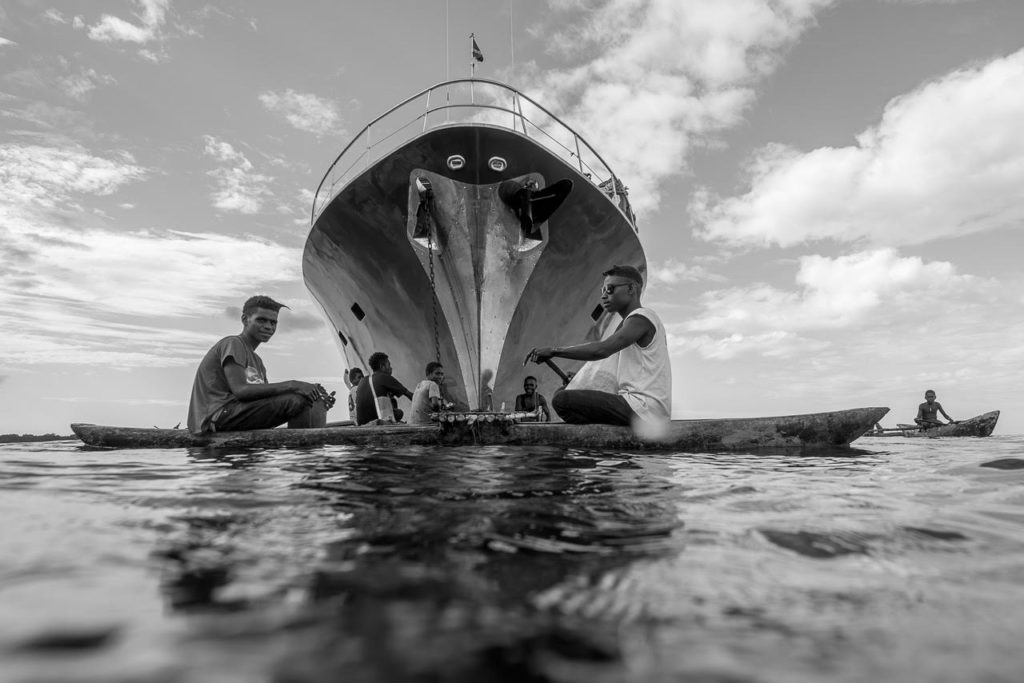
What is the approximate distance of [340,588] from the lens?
37.3 inches

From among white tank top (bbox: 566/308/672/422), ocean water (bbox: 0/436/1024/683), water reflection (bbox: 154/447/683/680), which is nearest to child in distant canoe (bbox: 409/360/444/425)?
white tank top (bbox: 566/308/672/422)

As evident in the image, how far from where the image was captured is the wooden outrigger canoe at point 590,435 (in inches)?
183

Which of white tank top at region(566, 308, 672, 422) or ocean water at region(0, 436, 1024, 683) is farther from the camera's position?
white tank top at region(566, 308, 672, 422)

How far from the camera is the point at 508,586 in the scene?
0.96 m

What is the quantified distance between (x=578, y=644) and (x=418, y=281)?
855 cm

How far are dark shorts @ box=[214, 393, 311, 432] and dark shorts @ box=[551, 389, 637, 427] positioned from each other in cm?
239

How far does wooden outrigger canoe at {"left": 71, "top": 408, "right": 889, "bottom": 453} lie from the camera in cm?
466

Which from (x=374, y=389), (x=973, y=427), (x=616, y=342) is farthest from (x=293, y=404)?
(x=973, y=427)

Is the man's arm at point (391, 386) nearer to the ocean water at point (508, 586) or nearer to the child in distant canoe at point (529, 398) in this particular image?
the child in distant canoe at point (529, 398)

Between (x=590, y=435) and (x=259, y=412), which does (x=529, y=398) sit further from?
(x=259, y=412)

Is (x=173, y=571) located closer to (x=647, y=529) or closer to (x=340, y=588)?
(x=340, y=588)

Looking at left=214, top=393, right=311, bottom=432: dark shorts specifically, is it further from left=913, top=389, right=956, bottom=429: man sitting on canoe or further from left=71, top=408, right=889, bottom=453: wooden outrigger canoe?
left=913, top=389, right=956, bottom=429: man sitting on canoe

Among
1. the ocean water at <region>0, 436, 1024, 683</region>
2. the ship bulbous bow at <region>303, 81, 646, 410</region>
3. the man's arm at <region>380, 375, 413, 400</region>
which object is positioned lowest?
the ocean water at <region>0, 436, 1024, 683</region>

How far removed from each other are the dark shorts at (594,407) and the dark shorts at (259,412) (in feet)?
7.85
